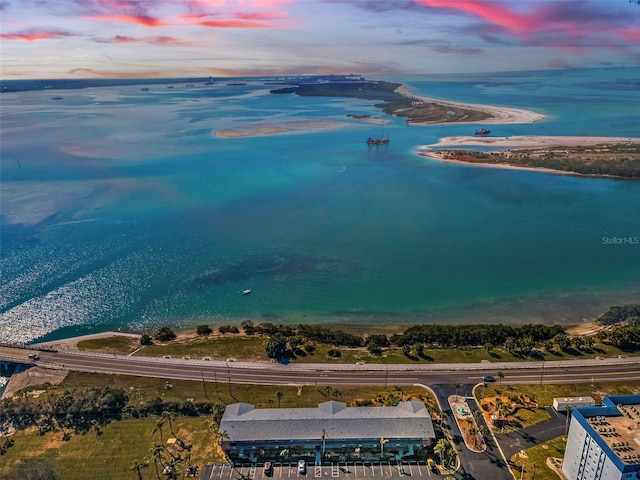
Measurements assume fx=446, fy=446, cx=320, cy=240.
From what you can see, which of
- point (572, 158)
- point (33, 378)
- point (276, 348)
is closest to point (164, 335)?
point (33, 378)

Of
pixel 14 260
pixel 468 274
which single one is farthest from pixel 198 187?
pixel 468 274

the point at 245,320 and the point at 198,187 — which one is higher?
the point at 198,187

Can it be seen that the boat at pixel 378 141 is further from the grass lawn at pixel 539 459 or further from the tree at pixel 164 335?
the grass lawn at pixel 539 459

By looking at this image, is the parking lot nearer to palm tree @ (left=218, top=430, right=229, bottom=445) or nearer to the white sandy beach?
palm tree @ (left=218, top=430, right=229, bottom=445)

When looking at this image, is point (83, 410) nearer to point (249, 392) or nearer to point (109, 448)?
point (109, 448)

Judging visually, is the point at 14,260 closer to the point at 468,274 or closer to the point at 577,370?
the point at 468,274

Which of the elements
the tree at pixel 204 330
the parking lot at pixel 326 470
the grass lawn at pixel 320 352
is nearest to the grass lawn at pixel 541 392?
the grass lawn at pixel 320 352
